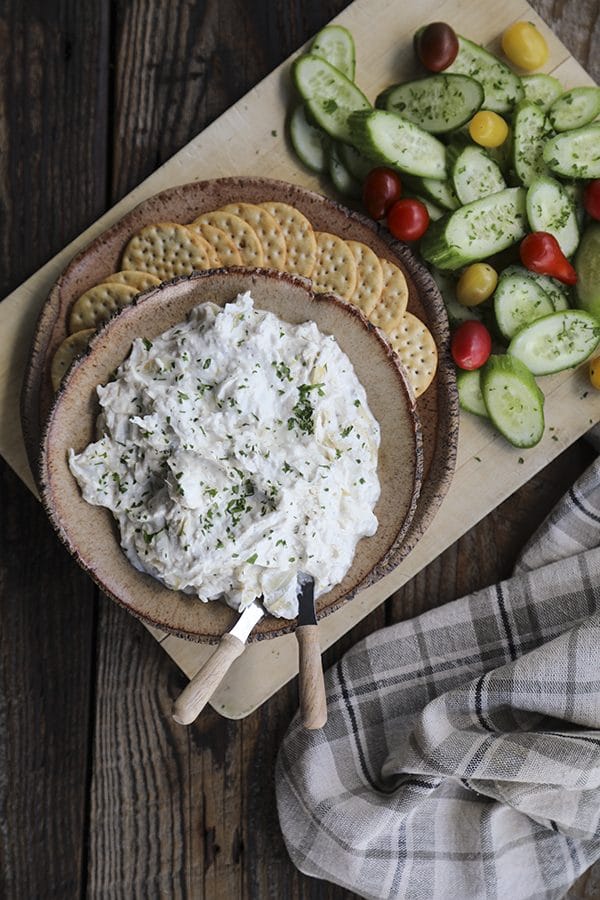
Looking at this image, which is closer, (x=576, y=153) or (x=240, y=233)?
(x=240, y=233)

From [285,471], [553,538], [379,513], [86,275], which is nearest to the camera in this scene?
[285,471]

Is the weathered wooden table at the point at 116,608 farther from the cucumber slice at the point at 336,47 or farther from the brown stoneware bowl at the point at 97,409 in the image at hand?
the brown stoneware bowl at the point at 97,409

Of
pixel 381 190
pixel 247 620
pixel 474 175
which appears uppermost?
pixel 381 190

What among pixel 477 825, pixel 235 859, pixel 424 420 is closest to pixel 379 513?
pixel 424 420

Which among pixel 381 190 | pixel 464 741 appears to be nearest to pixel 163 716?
pixel 464 741

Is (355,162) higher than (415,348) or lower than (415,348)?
higher

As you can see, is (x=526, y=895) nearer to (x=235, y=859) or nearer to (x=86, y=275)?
(x=235, y=859)

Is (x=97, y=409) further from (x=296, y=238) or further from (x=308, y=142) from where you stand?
(x=308, y=142)
